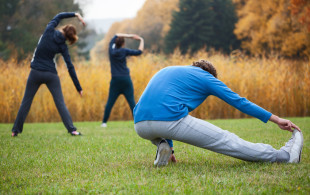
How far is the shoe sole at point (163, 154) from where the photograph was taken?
3641mm

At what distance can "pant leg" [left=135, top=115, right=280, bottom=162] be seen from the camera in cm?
346

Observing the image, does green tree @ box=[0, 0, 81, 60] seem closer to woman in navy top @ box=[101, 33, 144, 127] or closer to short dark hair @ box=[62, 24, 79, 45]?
woman in navy top @ box=[101, 33, 144, 127]

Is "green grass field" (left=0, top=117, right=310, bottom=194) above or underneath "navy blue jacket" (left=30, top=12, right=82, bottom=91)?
underneath

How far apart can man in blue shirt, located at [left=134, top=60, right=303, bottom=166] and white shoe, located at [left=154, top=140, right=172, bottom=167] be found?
1 cm

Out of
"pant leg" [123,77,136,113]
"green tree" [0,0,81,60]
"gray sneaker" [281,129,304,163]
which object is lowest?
"green tree" [0,0,81,60]

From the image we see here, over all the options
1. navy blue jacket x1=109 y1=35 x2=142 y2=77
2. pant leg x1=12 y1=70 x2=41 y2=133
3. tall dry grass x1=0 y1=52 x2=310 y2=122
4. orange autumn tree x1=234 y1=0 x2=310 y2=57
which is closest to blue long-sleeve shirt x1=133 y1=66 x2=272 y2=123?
pant leg x1=12 y1=70 x2=41 y2=133

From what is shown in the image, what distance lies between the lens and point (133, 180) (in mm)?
3098

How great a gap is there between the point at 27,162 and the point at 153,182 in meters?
1.83

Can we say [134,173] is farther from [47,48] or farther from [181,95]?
[47,48]

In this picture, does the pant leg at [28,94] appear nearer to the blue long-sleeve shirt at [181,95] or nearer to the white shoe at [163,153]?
the blue long-sleeve shirt at [181,95]

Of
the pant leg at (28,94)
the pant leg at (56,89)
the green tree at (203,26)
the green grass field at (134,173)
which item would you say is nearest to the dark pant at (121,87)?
the pant leg at (56,89)

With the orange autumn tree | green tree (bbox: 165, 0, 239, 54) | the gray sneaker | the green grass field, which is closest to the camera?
the green grass field

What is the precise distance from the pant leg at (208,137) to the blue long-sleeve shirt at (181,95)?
78mm

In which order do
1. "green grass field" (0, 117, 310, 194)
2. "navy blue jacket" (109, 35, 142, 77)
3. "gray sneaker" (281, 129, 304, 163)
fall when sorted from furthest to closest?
"navy blue jacket" (109, 35, 142, 77)
"gray sneaker" (281, 129, 304, 163)
"green grass field" (0, 117, 310, 194)
